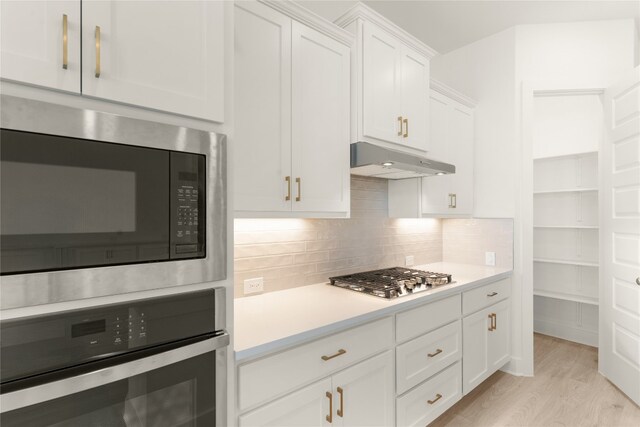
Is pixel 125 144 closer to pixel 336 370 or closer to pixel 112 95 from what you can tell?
pixel 112 95

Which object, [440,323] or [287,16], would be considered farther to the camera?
[440,323]

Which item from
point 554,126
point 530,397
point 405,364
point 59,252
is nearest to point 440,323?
point 405,364

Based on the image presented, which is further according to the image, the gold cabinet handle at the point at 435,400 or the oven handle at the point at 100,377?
the gold cabinet handle at the point at 435,400

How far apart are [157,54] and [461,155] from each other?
8.55ft

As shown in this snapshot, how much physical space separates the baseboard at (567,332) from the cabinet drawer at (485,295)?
4.72 ft

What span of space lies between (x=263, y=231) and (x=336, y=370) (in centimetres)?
86

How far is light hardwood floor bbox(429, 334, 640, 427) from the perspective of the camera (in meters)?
2.25

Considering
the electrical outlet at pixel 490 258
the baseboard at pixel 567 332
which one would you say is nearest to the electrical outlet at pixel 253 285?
the electrical outlet at pixel 490 258

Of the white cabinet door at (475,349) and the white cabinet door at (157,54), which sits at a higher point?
the white cabinet door at (157,54)

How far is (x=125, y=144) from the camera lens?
92cm

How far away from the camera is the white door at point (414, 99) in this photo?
7.57 ft

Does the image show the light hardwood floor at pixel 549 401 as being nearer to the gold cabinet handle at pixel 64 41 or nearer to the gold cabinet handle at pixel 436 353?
the gold cabinet handle at pixel 436 353

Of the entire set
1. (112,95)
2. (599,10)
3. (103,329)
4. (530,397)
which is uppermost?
(599,10)

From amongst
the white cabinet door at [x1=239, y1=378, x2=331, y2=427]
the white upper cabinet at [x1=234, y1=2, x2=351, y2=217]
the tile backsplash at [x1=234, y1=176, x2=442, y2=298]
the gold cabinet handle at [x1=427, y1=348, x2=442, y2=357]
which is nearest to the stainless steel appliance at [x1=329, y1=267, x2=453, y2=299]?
the tile backsplash at [x1=234, y1=176, x2=442, y2=298]
